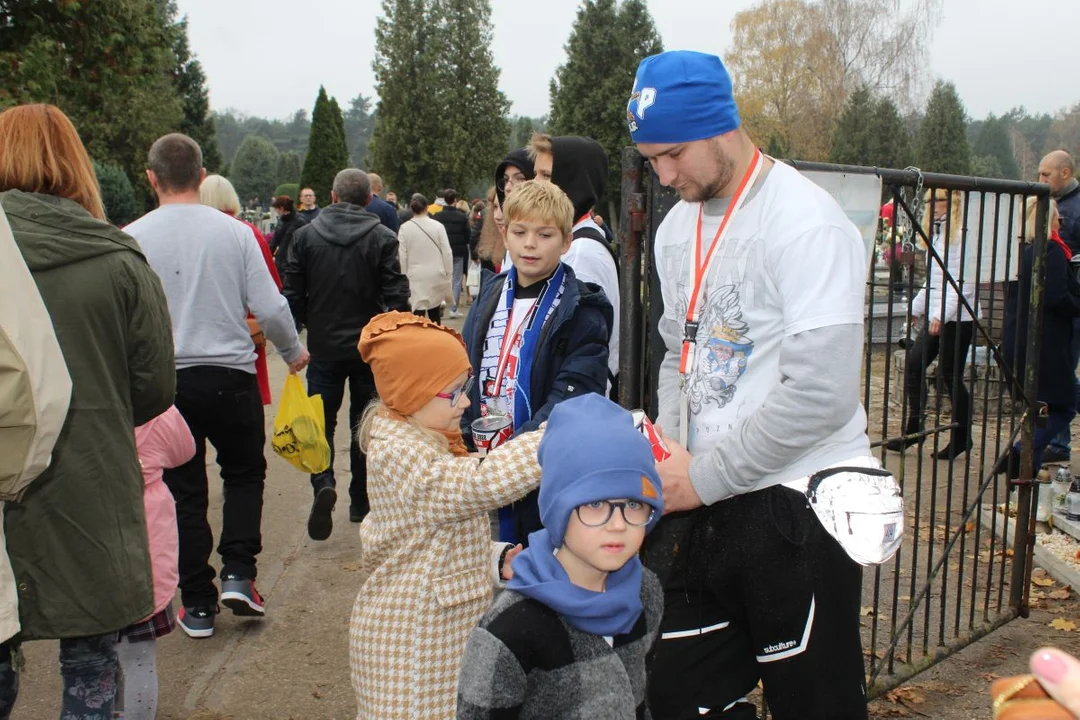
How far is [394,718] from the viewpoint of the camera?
8.50 feet

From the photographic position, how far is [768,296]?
2209 mm

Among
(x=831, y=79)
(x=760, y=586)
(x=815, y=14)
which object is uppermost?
(x=815, y=14)

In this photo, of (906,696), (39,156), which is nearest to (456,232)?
(906,696)

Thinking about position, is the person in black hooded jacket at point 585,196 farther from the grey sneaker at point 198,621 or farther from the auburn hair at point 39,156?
the grey sneaker at point 198,621

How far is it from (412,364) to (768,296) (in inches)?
39.0

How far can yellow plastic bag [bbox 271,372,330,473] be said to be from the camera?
15.7 feet

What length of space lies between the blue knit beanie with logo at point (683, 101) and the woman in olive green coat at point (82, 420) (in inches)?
62.1

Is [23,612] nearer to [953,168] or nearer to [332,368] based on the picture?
[332,368]

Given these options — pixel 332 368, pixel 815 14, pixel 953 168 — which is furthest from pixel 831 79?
pixel 332 368

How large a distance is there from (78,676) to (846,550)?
83.3 inches

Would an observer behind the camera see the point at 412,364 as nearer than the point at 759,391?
No

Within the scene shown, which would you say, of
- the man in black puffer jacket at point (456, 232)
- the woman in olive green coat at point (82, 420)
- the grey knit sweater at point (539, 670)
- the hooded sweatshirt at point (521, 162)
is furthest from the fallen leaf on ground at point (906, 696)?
the man in black puffer jacket at point (456, 232)

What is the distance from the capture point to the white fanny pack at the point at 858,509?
2180mm

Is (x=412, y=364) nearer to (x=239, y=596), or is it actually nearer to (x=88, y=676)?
(x=88, y=676)
